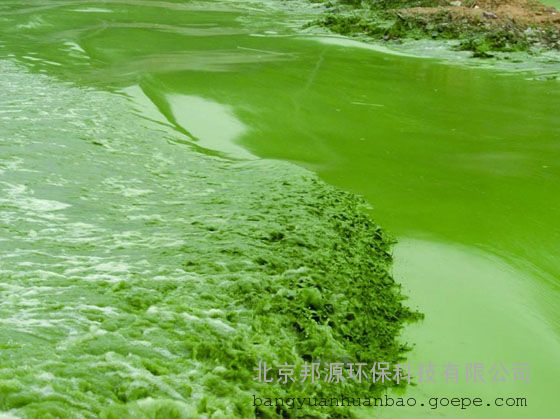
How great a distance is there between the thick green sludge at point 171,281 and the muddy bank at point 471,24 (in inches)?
328

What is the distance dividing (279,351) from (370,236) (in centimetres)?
171

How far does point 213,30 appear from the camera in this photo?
43.1 feet

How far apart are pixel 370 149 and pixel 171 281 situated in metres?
3.55

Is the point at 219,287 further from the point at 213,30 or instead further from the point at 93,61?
the point at 213,30

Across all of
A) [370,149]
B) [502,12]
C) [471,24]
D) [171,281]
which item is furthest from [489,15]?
[171,281]

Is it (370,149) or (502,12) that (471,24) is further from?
(370,149)

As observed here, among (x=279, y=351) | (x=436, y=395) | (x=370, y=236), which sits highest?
(x=370, y=236)

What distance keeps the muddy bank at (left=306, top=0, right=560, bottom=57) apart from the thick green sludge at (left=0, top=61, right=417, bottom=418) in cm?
832

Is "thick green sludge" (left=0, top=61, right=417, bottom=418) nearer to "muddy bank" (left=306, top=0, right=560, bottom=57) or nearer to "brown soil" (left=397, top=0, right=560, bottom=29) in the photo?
"muddy bank" (left=306, top=0, right=560, bottom=57)

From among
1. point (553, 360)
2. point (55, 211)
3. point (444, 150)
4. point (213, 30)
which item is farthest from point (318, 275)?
point (213, 30)

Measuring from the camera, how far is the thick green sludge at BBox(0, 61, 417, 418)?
262 centimetres

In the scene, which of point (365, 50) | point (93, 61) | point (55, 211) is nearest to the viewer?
point (55, 211)

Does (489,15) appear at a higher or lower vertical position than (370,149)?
higher

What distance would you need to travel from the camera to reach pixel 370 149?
21.5 feet
